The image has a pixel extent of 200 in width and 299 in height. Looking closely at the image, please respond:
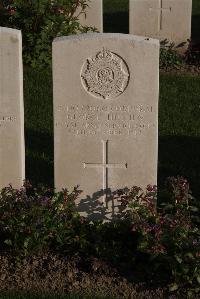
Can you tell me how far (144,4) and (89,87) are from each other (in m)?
6.10

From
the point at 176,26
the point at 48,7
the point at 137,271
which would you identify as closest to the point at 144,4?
the point at 176,26

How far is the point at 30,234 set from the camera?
571 cm

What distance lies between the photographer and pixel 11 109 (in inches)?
237

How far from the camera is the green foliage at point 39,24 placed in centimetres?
→ 1088

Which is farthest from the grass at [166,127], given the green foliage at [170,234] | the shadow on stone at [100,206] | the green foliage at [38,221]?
the green foliage at [38,221]

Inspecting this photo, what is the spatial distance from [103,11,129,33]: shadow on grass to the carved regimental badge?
916 centimetres

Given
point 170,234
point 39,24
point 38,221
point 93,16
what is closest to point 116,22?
point 93,16

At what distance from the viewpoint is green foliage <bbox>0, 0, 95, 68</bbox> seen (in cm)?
1088

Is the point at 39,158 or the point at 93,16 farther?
the point at 93,16

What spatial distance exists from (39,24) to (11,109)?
523cm

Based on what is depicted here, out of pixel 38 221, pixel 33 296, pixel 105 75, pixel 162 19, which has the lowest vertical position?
pixel 33 296

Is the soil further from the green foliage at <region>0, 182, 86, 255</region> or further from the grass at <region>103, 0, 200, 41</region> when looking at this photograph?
the grass at <region>103, 0, 200, 41</region>

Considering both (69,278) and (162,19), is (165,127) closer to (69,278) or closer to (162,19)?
(162,19)

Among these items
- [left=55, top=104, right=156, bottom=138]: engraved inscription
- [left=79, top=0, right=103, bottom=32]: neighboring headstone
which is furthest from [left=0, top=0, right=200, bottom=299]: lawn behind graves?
[left=79, top=0, right=103, bottom=32]: neighboring headstone
